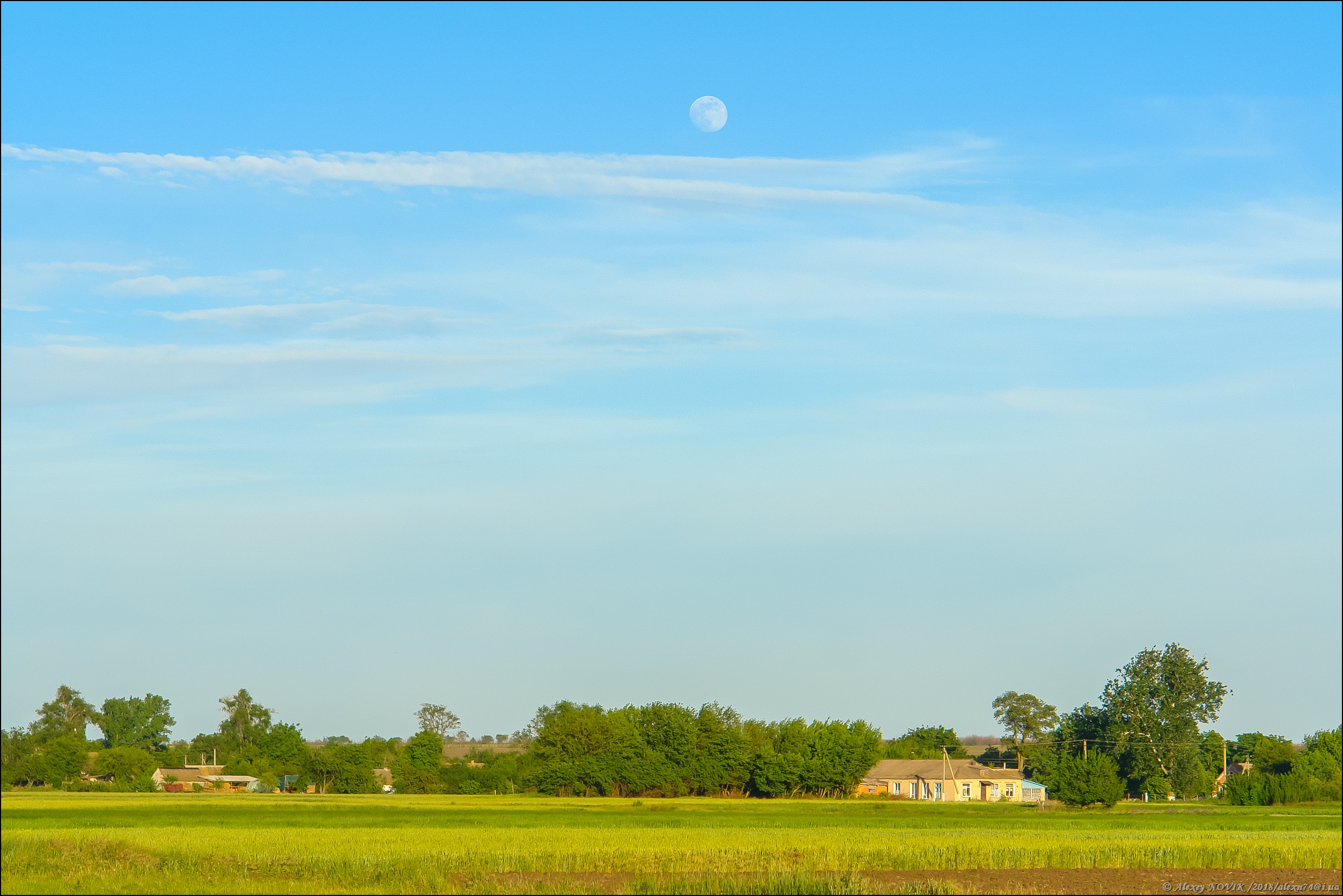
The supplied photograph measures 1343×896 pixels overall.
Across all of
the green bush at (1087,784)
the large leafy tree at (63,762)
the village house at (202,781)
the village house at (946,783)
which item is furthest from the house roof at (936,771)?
A: the large leafy tree at (63,762)

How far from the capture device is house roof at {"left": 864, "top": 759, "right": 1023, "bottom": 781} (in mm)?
122000

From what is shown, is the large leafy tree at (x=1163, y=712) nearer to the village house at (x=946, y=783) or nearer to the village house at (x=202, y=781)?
the village house at (x=946, y=783)

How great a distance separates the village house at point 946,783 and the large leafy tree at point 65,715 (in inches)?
4594

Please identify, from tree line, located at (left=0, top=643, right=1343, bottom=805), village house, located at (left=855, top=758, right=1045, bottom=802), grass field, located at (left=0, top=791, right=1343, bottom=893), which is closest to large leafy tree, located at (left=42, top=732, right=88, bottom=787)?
tree line, located at (left=0, top=643, right=1343, bottom=805)

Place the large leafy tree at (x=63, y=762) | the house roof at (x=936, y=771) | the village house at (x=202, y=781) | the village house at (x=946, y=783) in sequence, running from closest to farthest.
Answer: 1. the village house at (x=946, y=783)
2. the house roof at (x=936, y=771)
3. the village house at (x=202, y=781)
4. the large leafy tree at (x=63, y=762)

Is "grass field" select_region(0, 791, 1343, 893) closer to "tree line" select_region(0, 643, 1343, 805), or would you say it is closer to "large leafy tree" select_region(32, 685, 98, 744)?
"tree line" select_region(0, 643, 1343, 805)

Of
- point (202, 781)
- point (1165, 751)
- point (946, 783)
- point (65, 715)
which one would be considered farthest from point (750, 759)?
point (65, 715)

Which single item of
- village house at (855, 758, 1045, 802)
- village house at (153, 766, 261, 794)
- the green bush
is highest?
the green bush

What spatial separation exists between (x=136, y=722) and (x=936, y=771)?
380 ft

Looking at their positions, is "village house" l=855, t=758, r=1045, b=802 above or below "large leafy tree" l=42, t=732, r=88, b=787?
above

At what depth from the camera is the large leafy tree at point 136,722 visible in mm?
182250

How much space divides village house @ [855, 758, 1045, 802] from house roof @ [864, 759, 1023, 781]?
0.16 ft

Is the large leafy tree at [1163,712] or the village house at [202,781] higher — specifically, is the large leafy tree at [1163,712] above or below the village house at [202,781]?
above

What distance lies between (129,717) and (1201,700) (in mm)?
139135
